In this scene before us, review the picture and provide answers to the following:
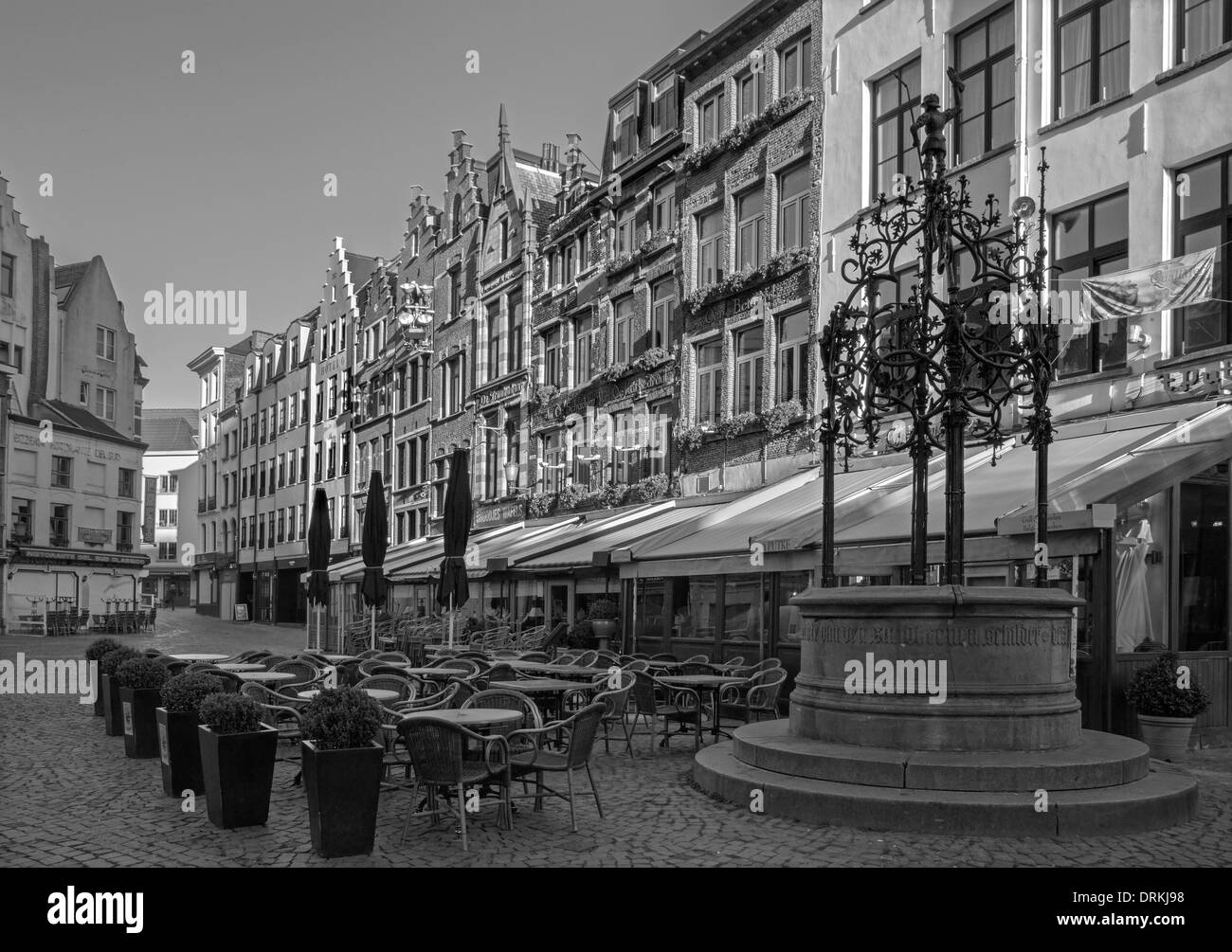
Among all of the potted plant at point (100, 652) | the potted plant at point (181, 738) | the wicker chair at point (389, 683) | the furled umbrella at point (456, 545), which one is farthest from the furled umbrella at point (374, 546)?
the potted plant at point (181, 738)

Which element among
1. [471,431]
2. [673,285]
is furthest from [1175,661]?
[471,431]

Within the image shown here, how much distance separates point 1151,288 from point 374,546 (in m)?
13.6

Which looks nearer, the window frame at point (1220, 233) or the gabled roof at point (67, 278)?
the window frame at point (1220, 233)

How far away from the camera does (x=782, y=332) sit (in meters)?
22.3

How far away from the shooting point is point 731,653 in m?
17.5

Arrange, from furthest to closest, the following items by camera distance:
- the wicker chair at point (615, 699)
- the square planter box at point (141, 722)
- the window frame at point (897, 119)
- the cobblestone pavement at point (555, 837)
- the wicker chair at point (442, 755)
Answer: the window frame at point (897, 119)
the square planter box at point (141, 722)
the wicker chair at point (615, 699)
the wicker chair at point (442, 755)
the cobblestone pavement at point (555, 837)

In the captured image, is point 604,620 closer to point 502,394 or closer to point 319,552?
point 319,552

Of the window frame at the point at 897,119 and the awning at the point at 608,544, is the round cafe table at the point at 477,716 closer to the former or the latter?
the awning at the point at 608,544

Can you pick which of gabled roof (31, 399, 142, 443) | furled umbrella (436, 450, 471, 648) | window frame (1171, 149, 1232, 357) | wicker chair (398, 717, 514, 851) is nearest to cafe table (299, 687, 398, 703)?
wicker chair (398, 717, 514, 851)

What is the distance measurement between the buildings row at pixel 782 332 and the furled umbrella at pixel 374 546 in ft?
6.96

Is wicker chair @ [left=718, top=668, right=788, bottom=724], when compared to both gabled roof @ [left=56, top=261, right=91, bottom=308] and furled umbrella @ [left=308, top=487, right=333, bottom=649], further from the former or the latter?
gabled roof @ [left=56, top=261, right=91, bottom=308]

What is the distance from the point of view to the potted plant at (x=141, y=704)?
11.7 metres

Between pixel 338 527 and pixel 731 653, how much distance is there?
117 ft
